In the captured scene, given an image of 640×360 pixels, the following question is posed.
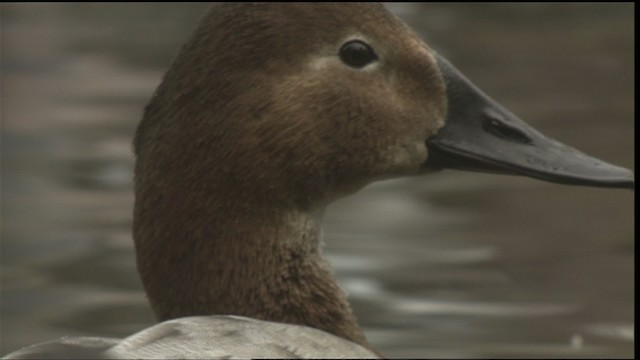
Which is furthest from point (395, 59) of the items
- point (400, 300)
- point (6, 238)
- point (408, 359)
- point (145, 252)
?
point (6, 238)

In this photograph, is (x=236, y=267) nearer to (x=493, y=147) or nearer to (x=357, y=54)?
(x=357, y=54)

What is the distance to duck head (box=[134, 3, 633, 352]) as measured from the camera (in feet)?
17.0

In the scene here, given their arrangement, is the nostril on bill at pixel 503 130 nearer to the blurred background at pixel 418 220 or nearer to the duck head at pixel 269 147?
the duck head at pixel 269 147

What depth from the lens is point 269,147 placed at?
5.26 metres

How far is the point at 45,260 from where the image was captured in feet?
27.0

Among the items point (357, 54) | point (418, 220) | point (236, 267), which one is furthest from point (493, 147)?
point (418, 220)

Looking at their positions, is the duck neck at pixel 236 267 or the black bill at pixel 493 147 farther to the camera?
the black bill at pixel 493 147

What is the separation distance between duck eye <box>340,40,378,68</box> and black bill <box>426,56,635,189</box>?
0.21 metres

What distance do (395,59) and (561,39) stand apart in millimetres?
8417

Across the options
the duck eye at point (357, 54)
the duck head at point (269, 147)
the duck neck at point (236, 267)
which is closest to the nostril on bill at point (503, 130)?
the duck head at point (269, 147)

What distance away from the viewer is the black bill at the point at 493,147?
18.2ft

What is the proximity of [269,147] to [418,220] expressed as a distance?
3.77m

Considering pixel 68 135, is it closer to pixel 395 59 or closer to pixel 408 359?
pixel 408 359

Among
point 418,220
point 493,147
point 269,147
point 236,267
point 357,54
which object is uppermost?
point 418,220
